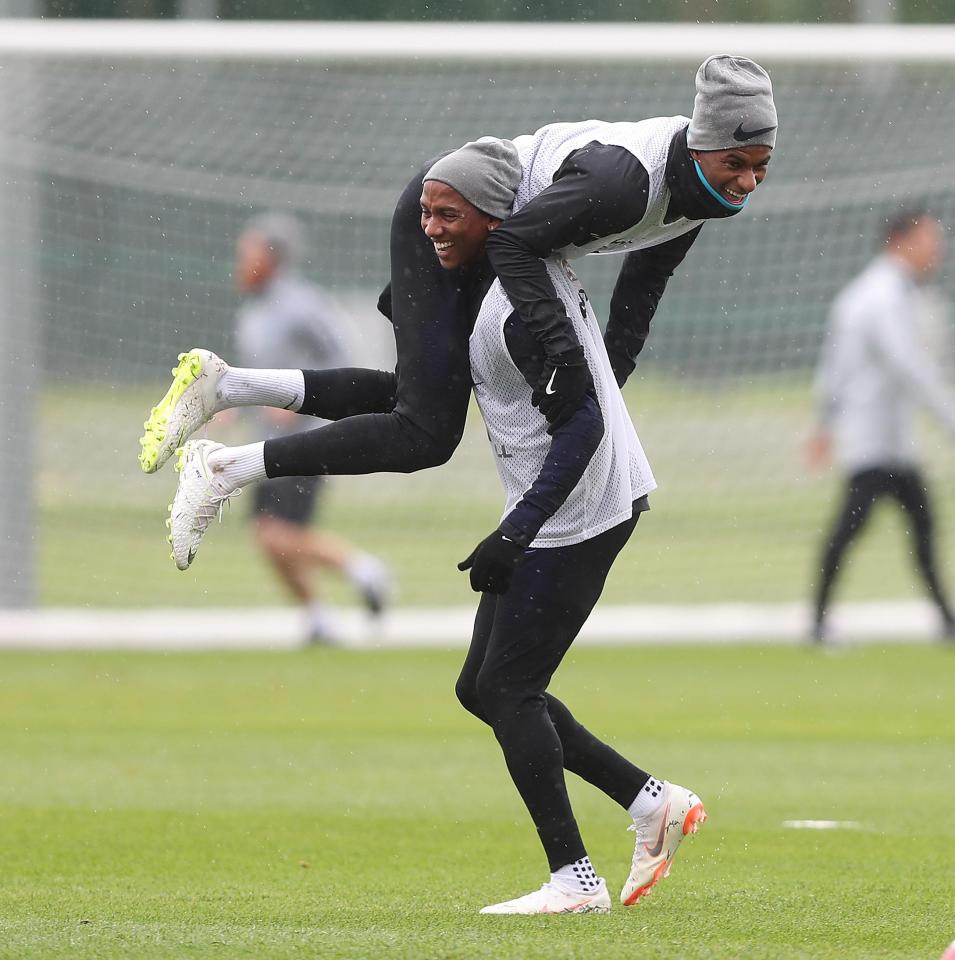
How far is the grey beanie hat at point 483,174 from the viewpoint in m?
5.06

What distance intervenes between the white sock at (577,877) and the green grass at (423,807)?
0.18 metres

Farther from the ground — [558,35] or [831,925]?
[558,35]

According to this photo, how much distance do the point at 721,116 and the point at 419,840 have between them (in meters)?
2.76

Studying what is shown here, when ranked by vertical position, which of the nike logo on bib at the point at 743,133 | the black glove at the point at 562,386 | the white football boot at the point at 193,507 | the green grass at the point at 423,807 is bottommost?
the green grass at the point at 423,807

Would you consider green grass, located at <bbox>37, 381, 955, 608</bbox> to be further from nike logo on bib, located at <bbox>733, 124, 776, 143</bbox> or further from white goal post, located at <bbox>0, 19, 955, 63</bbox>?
nike logo on bib, located at <bbox>733, 124, 776, 143</bbox>

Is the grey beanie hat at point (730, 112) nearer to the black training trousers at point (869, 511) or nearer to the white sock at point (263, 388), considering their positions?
the white sock at point (263, 388)

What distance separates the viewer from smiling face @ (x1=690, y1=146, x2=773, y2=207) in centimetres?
500

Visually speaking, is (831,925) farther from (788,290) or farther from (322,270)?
(322,270)

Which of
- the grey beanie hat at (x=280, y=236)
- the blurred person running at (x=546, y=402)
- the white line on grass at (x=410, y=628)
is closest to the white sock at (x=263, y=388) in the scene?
the blurred person running at (x=546, y=402)

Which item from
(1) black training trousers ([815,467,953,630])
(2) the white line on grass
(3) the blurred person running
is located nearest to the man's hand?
(1) black training trousers ([815,467,953,630])

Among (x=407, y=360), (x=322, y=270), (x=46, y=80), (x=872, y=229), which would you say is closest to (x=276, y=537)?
(x=322, y=270)

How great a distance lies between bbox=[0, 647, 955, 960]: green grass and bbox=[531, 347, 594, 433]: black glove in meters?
1.29

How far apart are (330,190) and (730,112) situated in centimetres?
771

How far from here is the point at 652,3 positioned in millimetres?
18406
